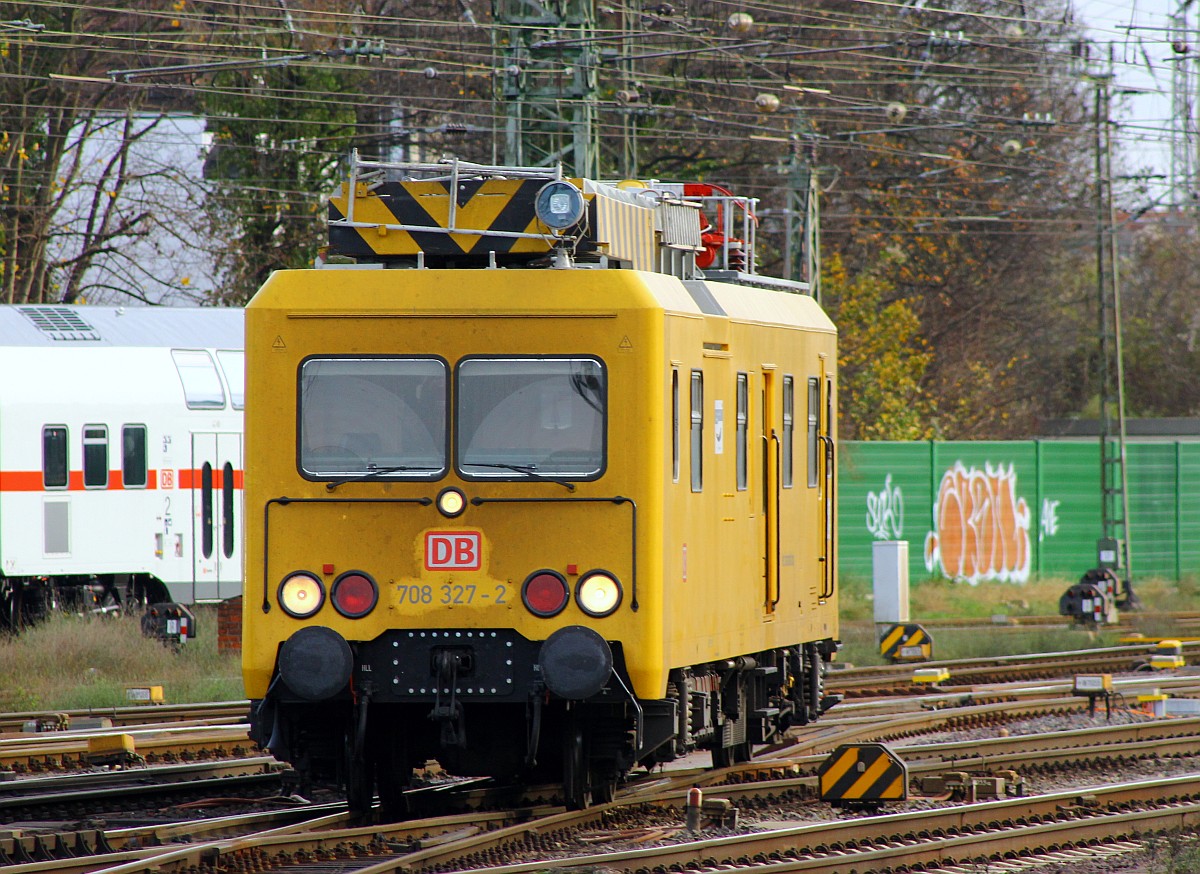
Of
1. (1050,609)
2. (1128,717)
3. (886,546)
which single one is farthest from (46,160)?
(1128,717)

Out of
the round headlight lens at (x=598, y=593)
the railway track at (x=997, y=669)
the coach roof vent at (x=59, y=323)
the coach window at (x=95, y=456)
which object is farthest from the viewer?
the coach roof vent at (x=59, y=323)

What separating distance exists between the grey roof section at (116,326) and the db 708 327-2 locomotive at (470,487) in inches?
529

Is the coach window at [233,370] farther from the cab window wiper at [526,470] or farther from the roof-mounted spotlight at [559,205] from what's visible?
the cab window wiper at [526,470]

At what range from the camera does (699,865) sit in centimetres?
980

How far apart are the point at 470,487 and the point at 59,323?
14812 mm

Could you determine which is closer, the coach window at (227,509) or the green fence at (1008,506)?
the coach window at (227,509)

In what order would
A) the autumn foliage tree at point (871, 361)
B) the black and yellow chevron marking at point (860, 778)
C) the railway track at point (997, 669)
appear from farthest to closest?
the autumn foliage tree at point (871, 361) < the railway track at point (997, 669) < the black and yellow chevron marking at point (860, 778)

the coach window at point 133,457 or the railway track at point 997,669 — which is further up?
the coach window at point 133,457

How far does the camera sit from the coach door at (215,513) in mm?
24109

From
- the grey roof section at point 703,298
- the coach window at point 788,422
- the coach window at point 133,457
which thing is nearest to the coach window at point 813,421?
the coach window at point 788,422

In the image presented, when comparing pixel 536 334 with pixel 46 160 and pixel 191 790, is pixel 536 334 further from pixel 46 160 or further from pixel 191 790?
pixel 46 160

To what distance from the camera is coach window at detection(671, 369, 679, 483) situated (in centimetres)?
1035

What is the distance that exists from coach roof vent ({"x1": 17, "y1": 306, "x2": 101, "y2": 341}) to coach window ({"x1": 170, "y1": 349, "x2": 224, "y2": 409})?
109 cm

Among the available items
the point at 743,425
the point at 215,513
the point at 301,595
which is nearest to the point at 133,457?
the point at 215,513
